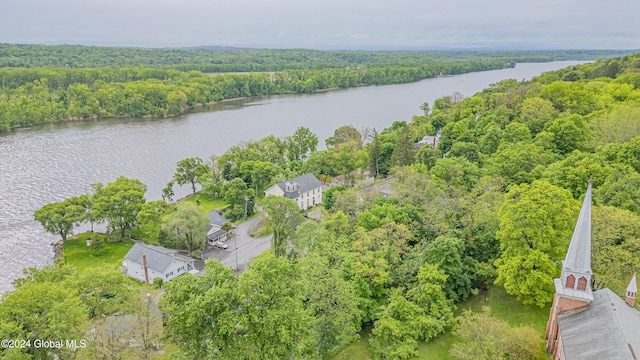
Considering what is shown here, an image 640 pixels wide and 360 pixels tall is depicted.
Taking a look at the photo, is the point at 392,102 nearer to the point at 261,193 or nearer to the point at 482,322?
the point at 261,193

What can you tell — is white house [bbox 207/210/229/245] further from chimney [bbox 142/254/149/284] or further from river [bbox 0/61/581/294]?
river [bbox 0/61/581/294]

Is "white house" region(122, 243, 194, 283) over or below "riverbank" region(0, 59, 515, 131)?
below

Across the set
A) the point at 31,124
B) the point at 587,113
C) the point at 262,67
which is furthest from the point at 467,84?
the point at 31,124

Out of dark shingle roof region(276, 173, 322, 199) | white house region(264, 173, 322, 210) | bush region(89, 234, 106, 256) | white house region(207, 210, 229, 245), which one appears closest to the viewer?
bush region(89, 234, 106, 256)

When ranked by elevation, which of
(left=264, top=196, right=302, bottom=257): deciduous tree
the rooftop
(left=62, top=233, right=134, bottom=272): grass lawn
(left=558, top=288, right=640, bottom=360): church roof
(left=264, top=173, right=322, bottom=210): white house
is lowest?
(left=62, top=233, right=134, bottom=272): grass lawn

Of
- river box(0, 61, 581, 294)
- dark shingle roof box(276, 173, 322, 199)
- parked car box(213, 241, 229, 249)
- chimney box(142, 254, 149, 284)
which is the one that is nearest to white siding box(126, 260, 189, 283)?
chimney box(142, 254, 149, 284)

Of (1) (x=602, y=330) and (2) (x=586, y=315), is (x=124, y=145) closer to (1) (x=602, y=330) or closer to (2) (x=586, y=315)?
(2) (x=586, y=315)
